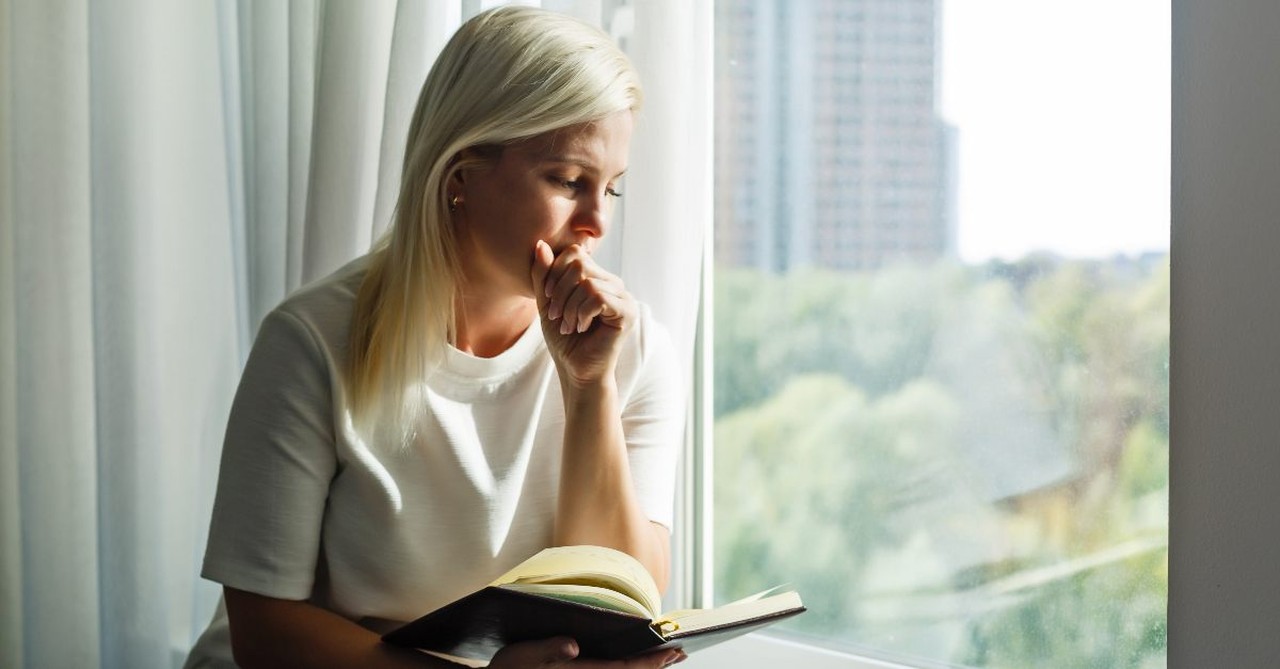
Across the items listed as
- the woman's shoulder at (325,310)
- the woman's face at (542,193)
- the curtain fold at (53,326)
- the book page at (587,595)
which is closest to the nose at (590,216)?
the woman's face at (542,193)

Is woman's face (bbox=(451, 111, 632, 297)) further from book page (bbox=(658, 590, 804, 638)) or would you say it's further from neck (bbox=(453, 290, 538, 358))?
book page (bbox=(658, 590, 804, 638))

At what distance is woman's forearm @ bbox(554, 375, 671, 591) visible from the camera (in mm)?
1177

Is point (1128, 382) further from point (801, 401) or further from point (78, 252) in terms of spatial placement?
point (78, 252)

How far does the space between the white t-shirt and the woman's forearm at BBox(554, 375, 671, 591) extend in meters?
0.06

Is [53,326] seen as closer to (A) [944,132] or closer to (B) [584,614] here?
(B) [584,614]

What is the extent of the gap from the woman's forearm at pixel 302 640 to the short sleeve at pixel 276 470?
21 mm

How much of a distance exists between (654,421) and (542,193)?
0.32 meters

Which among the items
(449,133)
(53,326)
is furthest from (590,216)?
(53,326)

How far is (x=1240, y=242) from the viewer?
966mm

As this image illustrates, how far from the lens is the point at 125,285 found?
1604 millimetres

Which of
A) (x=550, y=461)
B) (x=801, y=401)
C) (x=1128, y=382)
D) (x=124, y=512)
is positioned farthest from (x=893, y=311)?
(x=124, y=512)

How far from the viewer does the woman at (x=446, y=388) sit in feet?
3.60

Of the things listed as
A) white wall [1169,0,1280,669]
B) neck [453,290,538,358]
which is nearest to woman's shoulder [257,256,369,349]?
neck [453,290,538,358]

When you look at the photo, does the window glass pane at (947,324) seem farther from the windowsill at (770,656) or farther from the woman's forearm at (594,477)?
the woman's forearm at (594,477)
